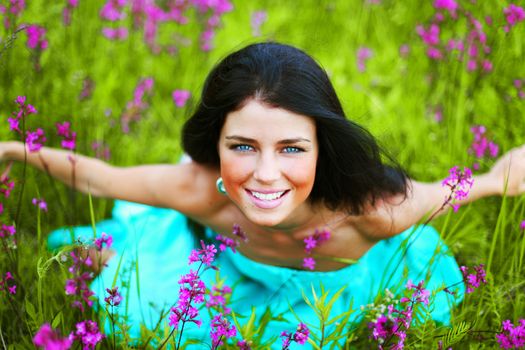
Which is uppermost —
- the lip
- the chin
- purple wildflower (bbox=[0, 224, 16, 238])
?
the lip

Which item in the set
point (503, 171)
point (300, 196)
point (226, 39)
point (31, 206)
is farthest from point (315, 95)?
point (226, 39)

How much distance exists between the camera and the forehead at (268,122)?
5.94 feet

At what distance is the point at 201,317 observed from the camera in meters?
2.34

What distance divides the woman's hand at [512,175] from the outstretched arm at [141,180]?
1.12 meters

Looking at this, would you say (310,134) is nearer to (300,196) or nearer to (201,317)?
(300,196)

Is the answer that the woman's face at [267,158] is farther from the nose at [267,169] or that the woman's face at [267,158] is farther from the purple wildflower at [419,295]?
the purple wildflower at [419,295]

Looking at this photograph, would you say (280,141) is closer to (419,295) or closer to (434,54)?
(419,295)

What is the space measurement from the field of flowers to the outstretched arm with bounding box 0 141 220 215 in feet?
0.43

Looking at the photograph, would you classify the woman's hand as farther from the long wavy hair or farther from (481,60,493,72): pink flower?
(481,60,493,72): pink flower

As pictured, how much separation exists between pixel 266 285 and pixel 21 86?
1.51 m

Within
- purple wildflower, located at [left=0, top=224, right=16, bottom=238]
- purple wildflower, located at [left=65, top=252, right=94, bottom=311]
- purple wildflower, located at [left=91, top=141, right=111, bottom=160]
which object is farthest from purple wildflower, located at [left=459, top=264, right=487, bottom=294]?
purple wildflower, located at [left=91, top=141, right=111, bottom=160]

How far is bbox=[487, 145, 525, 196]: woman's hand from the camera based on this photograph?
2.29 m

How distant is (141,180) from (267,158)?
2.34 feet

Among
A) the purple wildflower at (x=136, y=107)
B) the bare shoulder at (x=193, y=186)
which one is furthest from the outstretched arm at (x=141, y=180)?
the purple wildflower at (x=136, y=107)
